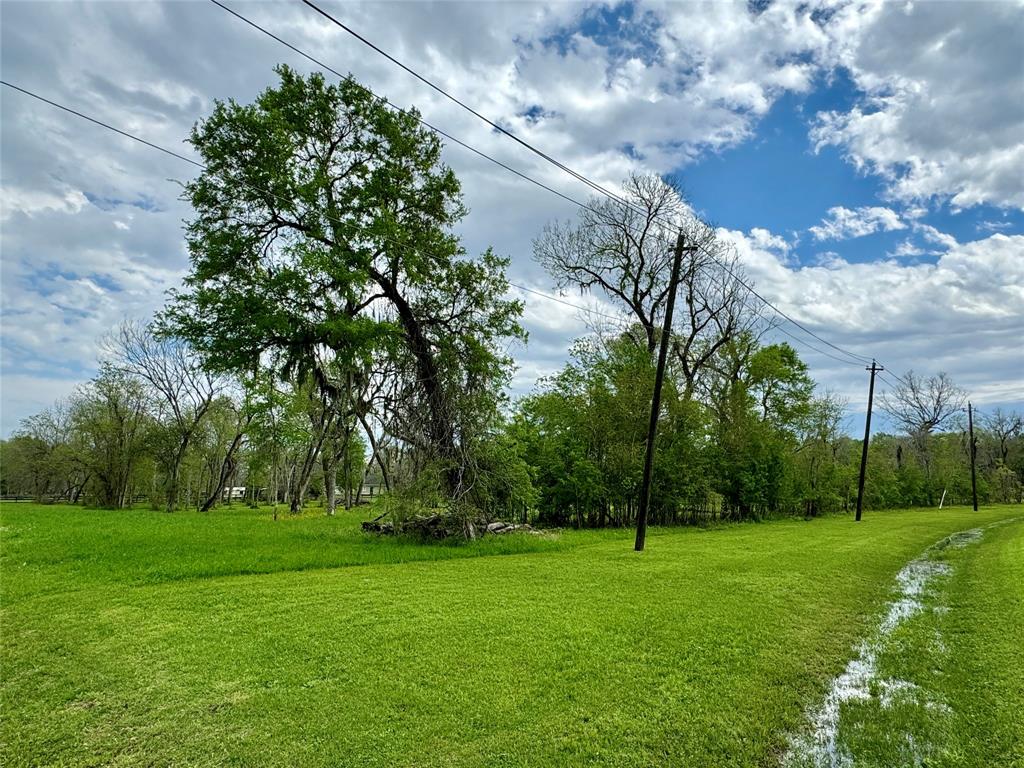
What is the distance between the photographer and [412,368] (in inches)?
513

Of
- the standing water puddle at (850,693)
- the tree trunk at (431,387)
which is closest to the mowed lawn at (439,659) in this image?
the standing water puddle at (850,693)

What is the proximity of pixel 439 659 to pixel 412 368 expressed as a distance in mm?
9234

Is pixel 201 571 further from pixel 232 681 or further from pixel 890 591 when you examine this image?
pixel 890 591

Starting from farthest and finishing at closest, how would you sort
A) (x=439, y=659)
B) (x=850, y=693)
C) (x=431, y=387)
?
(x=431, y=387)
(x=439, y=659)
(x=850, y=693)

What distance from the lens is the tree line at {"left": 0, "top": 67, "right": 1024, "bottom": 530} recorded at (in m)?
11.7

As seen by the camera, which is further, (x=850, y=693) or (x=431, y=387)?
(x=431, y=387)

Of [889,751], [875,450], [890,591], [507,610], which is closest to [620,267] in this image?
[890,591]

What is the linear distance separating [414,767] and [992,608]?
757 cm

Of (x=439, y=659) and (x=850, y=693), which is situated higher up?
(x=850, y=693)

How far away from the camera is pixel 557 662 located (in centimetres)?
441

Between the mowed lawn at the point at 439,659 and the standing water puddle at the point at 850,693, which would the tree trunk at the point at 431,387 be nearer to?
the mowed lawn at the point at 439,659

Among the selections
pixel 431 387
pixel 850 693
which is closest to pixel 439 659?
pixel 850 693

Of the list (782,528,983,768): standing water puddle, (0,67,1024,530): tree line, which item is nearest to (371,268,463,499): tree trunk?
(0,67,1024,530): tree line

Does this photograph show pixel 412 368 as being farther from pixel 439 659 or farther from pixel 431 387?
pixel 439 659
